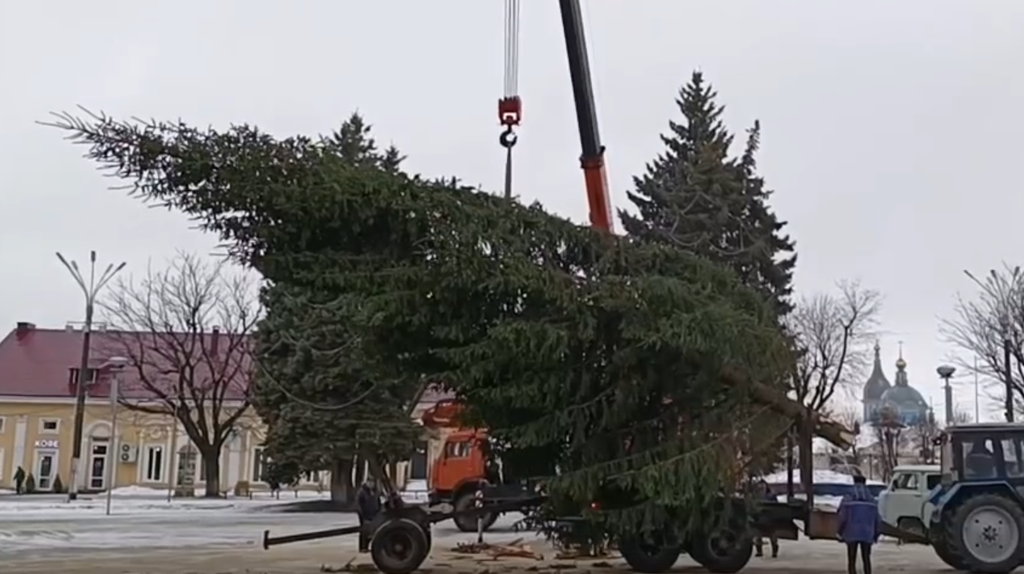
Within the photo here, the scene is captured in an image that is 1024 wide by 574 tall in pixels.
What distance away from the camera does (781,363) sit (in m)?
14.2

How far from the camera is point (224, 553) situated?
18125mm

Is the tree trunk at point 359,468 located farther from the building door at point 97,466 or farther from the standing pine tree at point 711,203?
the building door at point 97,466

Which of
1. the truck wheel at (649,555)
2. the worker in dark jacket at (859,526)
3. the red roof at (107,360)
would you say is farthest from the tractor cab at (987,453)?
the red roof at (107,360)

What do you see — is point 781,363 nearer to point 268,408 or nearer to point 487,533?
point 487,533

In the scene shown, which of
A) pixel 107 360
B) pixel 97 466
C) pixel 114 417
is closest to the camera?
pixel 114 417

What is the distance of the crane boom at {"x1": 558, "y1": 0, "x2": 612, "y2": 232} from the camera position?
697 inches

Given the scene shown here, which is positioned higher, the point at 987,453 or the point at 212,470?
the point at 987,453

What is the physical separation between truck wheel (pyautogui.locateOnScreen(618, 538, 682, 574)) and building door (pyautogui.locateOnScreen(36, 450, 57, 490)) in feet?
160

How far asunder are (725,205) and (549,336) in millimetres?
24722

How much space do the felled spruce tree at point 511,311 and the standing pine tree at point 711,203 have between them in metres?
20.5

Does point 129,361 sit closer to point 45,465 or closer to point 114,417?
point 114,417

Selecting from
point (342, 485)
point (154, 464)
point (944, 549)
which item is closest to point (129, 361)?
point (154, 464)

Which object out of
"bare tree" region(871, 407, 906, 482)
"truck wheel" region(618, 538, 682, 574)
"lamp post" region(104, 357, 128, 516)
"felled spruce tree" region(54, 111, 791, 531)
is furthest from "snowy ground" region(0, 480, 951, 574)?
"bare tree" region(871, 407, 906, 482)

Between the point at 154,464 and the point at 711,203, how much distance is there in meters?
35.7
